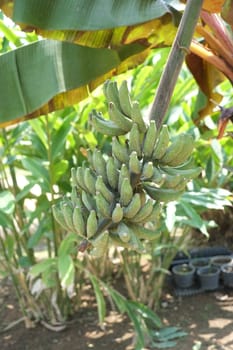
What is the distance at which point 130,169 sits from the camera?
0.70 m

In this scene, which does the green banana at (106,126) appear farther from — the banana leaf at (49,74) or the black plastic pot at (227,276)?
the black plastic pot at (227,276)

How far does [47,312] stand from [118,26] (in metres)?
1.75

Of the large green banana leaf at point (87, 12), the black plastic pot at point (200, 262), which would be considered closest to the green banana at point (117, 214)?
the large green banana leaf at point (87, 12)

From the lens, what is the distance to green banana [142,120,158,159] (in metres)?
0.69

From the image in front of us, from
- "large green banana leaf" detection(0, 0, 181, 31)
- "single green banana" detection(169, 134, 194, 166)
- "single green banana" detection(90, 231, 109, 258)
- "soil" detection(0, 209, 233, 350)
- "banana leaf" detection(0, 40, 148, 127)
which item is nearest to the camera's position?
"single green banana" detection(90, 231, 109, 258)

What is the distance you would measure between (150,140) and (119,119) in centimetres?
9

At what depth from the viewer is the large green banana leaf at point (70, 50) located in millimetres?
1232

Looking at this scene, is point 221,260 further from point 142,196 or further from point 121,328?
point 142,196

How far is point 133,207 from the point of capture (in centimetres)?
69

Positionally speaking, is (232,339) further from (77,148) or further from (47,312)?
(77,148)

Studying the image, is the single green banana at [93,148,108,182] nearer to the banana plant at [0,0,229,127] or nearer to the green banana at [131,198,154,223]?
the green banana at [131,198,154,223]

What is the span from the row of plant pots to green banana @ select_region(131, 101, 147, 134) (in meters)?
2.23

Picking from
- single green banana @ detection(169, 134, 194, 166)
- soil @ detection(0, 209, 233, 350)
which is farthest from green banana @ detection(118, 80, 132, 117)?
soil @ detection(0, 209, 233, 350)

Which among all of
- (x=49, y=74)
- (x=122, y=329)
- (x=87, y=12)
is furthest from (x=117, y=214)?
(x=122, y=329)
